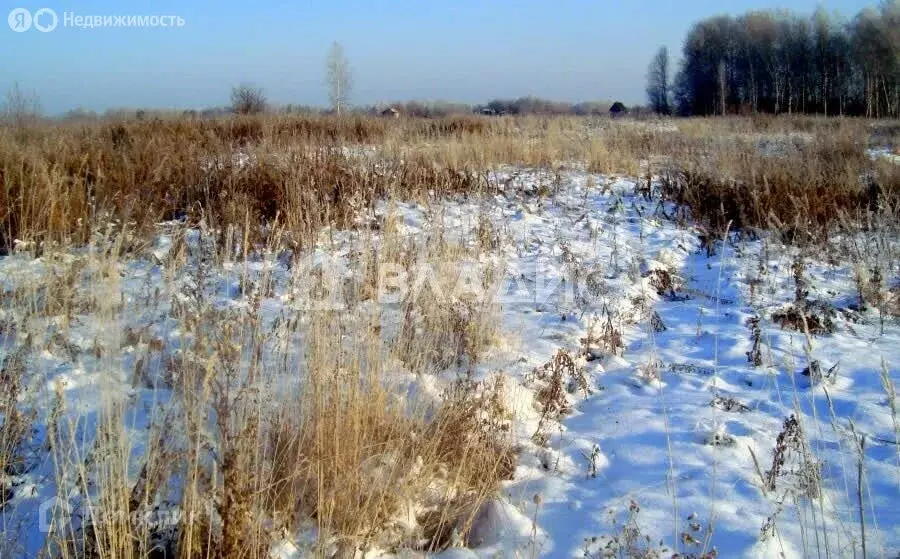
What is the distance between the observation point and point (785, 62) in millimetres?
33094

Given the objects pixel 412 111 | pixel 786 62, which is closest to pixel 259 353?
pixel 412 111

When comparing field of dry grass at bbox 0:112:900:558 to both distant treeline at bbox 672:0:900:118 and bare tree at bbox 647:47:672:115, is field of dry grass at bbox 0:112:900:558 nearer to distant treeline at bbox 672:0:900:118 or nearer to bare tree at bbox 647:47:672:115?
distant treeline at bbox 672:0:900:118

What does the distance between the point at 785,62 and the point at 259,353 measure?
38.4 metres

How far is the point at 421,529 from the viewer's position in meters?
2.17

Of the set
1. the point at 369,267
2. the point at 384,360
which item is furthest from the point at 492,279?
the point at 384,360

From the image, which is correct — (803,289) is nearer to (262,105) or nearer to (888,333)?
(888,333)

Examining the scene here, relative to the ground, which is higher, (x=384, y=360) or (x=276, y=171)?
(x=276, y=171)

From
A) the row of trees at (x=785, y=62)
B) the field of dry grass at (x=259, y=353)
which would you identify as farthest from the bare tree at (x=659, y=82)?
the field of dry grass at (x=259, y=353)

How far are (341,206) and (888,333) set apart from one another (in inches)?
183

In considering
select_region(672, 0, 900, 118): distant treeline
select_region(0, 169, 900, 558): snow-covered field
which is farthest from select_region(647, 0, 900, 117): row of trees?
select_region(0, 169, 900, 558): snow-covered field

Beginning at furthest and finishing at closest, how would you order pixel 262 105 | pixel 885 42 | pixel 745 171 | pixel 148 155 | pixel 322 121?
pixel 885 42 < pixel 262 105 < pixel 322 121 < pixel 745 171 < pixel 148 155

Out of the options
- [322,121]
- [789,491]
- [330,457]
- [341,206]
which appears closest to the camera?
Answer: [330,457]

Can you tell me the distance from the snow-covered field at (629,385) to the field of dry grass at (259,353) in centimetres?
5

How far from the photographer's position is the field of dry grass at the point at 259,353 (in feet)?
6.26
